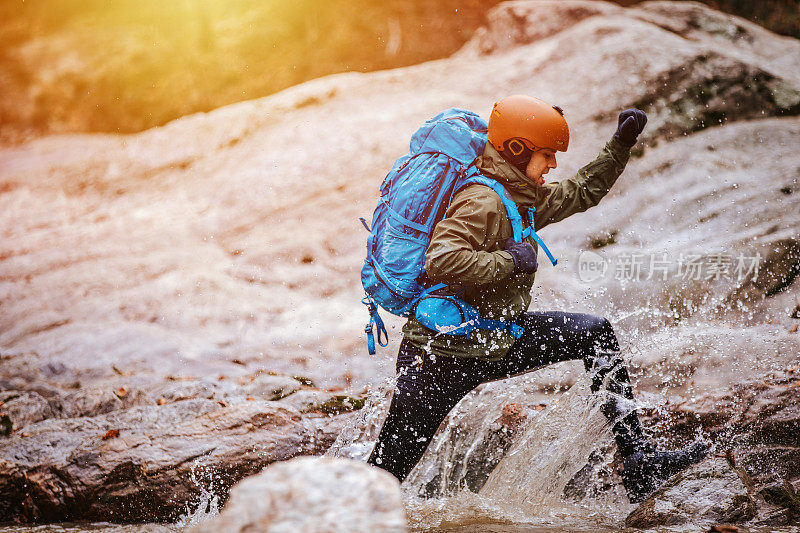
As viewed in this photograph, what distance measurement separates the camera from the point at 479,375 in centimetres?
311

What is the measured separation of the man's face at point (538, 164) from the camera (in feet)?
9.95

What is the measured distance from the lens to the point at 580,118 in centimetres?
784

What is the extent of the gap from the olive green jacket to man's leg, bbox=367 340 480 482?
3.2 inches

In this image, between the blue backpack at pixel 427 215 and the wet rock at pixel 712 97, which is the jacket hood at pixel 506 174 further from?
the wet rock at pixel 712 97

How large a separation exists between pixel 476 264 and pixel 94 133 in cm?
809

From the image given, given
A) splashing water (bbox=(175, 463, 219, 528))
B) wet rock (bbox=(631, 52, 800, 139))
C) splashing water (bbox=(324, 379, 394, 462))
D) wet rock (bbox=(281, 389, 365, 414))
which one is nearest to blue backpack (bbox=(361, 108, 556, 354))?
splashing water (bbox=(324, 379, 394, 462))

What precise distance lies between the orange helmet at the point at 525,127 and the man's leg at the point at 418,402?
1.00m

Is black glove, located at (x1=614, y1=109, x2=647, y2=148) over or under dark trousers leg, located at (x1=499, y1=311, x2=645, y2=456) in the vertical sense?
over

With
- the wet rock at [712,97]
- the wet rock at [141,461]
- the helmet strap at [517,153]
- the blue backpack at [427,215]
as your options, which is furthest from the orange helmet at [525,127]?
the wet rock at [712,97]

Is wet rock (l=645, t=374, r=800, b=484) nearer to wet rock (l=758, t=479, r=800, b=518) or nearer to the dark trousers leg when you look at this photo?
wet rock (l=758, t=479, r=800, b=518)

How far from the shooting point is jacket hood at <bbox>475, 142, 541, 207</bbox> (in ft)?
A: 9.86

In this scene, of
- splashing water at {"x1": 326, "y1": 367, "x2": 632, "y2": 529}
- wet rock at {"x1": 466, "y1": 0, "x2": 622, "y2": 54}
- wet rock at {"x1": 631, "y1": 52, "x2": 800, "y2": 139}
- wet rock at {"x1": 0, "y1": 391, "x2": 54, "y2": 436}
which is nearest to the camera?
splashing water at {"x1": 326, "y1": 367, "x2": 632, "y2": 529}

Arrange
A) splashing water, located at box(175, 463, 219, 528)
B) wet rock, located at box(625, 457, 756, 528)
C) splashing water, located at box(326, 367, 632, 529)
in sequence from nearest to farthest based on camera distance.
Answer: wet rock, located at box(625, 457, 756, 528)
splashing water, located at box(326, 367, 632, 529)
splashing water, located at box(175, 463, 219, 528)

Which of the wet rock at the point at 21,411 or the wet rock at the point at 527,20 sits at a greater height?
the wet rock at the point at 527,20
